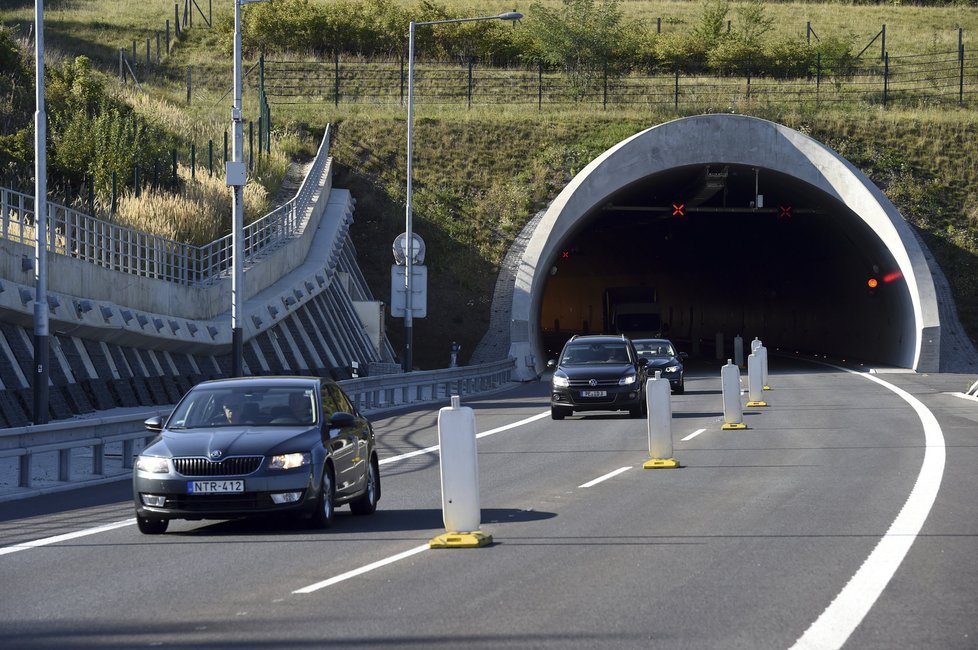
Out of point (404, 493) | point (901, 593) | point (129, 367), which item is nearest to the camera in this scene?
point (901, 593)

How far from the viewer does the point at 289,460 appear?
1220 centimetres

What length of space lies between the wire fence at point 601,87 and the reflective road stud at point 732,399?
36265mm

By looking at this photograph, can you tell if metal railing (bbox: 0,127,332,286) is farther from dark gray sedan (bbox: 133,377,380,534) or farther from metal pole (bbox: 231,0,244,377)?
dark gray sedan (bbox: 133,377,380,534)

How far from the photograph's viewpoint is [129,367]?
85.9 feet

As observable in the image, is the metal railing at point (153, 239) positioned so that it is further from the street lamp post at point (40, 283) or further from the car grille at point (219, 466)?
the car grille at point (219, 466)

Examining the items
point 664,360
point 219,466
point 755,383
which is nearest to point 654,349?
point 664,360

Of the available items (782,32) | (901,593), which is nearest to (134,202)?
(901,593)

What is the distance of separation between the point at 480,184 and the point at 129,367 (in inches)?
1135

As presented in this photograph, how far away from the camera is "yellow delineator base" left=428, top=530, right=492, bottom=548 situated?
37.0ft

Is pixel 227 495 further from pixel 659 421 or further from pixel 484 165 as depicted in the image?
pixel 484 165

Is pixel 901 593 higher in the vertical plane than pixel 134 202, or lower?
lower

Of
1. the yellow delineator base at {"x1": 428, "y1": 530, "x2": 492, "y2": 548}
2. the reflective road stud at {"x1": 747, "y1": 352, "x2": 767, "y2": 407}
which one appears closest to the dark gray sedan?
the yellow delineator base at {"x1": 428, "y1": 530, "x2": 492, "y2": 548}

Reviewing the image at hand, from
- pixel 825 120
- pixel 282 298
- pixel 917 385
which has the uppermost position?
pixel 825 120

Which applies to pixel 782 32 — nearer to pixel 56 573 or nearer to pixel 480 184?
pixel 480 184
